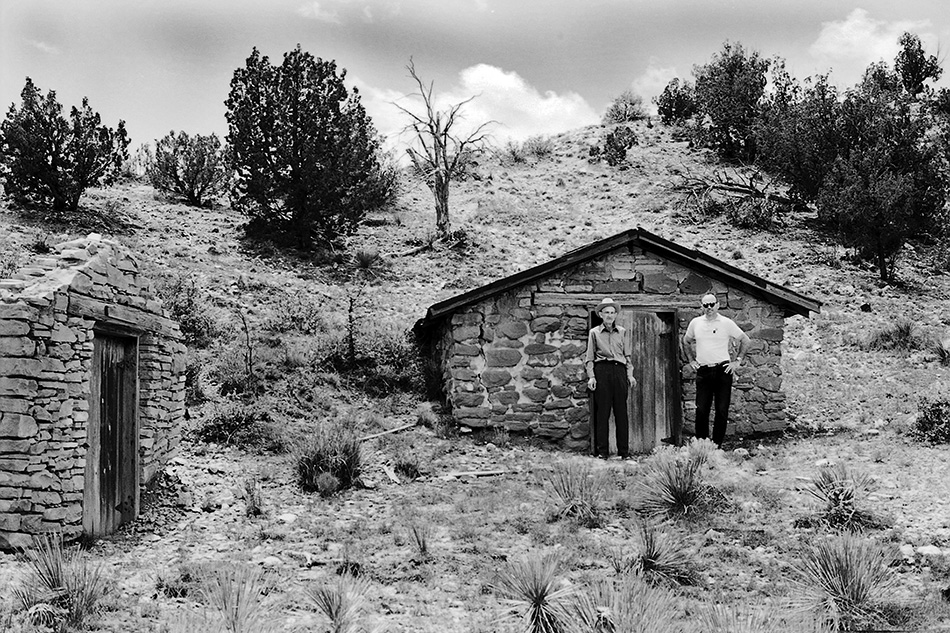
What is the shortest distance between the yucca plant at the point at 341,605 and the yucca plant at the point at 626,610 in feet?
4.44

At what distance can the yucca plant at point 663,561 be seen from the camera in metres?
5.70

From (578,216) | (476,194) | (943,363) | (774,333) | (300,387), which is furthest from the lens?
(476,194)

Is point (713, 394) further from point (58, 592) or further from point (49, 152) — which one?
point (49, 152)

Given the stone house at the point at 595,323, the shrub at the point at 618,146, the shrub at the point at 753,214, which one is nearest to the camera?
the stone house at the point at 595,323

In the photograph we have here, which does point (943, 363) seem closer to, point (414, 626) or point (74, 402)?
point (414, 626)

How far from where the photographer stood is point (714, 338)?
9461 mm

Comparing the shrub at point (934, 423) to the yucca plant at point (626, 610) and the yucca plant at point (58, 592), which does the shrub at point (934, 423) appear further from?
the yucca plant at point (58, 592)

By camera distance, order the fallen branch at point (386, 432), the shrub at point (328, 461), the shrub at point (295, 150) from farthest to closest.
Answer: the shrub at point (295, 150) → the fallen branch at point (386, 432) → the shrub at point (328, 461)

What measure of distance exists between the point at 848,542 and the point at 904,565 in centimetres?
60

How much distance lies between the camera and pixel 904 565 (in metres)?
5.71

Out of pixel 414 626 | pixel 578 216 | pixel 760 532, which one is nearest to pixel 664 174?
pixel 578 216

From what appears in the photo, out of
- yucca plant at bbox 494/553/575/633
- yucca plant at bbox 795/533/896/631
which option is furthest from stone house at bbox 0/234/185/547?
yucca plant at bbox 795/533/896/631

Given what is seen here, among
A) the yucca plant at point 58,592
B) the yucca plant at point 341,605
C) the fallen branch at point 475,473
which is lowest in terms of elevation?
the yucca plant at point 341,605

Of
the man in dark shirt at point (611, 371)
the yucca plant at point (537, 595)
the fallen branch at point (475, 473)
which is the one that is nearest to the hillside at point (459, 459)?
the fallen branch at point (475, 473)
